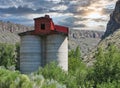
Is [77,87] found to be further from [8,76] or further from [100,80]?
[8,76]

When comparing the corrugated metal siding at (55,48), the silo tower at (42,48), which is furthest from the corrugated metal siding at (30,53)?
the corrugated metal siding at (55,48)

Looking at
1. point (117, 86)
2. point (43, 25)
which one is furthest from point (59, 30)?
point (117, 86)

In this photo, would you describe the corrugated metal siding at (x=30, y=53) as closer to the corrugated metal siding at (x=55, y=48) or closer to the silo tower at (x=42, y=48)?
the silo tower at (x=42, y=48)

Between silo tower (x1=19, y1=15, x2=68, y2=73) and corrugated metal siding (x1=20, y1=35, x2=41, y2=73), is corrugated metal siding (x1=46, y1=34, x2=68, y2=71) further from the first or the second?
corrugated metal siding (x1=20, y1=35, x2=41, y2=73)

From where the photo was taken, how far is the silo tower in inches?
2763

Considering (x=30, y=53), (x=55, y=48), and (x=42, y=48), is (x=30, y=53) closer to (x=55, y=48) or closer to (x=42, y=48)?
(x=42, y=48)

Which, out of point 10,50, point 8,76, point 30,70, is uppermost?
point 8,76

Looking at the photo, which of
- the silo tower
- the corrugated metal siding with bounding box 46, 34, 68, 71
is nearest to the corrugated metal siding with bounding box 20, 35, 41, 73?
the silo tower

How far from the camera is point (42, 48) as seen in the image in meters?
70.4

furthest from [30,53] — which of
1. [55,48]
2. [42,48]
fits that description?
[55,48]

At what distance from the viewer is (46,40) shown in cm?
7038

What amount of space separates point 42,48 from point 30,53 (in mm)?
2311

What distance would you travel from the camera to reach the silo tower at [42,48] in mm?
70188

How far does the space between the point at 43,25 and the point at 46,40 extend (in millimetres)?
3972
